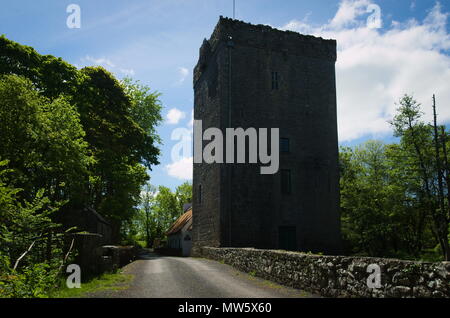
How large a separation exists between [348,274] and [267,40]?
20.2 meters

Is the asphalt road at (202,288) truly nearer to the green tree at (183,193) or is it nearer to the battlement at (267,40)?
the battlement at (267,40)

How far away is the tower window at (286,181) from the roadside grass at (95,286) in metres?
13.5

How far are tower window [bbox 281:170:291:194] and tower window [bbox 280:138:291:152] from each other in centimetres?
148

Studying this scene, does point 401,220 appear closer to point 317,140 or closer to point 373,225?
point 373,225

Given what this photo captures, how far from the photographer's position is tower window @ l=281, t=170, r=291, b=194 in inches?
926

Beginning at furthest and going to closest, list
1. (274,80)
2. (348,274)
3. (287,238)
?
1. (274,80)
2. (287,238)
3. (348,274)

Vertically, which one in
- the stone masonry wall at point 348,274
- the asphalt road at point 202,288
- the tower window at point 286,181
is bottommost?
the asphalt road at point 202,288

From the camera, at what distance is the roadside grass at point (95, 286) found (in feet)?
27.3

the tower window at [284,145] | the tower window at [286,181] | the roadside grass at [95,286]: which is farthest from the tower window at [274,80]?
the roadside grass at [95,286]

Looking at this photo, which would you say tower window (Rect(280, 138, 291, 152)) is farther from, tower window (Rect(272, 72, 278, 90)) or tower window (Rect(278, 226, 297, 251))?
tower window (Rect(278, 226, 297, 251))

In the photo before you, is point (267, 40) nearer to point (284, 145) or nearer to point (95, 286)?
point (284, 145)

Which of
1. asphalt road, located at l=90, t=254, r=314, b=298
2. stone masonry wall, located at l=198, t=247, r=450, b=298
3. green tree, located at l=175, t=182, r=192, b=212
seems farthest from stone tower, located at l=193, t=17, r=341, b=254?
green tree, located at l=175, t=182, r=192, b=212

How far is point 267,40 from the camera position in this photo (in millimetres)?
24906

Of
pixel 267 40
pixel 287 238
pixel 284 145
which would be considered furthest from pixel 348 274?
pixel 267 40
